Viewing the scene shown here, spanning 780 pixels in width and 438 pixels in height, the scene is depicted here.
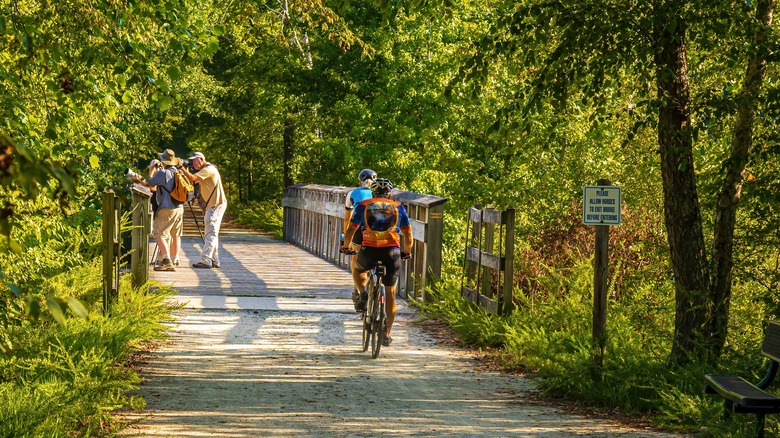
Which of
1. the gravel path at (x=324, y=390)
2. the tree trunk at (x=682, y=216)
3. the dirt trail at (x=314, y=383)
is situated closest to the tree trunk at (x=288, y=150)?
the dirt trail at (x=314, y=383)

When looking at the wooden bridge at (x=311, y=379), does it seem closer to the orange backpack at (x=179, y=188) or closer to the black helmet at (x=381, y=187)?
the orange backpack at (x=179, y=188)

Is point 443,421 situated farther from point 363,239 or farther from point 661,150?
point 363,239

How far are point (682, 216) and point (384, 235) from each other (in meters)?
3.02

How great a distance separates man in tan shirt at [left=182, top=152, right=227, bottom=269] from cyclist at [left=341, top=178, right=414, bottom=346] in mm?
6781

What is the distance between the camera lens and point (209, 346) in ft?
35.5

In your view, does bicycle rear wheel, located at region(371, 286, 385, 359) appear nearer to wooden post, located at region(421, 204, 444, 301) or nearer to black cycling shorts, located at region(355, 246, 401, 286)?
black cycling shorts, located at region(355, 246, 401, 286)

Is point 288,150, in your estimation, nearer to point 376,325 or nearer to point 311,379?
point 376,325

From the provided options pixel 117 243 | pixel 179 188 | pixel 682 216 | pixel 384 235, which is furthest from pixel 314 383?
pixel 179 188

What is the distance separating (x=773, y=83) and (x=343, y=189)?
38.0 feet

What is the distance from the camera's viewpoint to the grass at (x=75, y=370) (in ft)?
21.2

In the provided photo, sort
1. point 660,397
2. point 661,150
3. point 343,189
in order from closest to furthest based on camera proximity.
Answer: point 660,397
point 661,150
point 343,189

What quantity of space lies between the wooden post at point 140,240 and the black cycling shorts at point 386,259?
324cm

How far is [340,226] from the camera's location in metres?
20.4

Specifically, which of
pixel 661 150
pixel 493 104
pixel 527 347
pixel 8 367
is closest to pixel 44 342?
pixel 8 367
